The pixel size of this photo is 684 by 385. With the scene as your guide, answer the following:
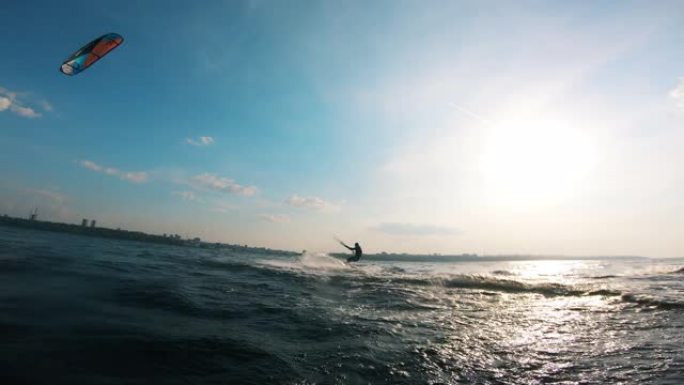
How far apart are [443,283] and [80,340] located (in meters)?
18.5

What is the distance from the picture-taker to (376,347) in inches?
328

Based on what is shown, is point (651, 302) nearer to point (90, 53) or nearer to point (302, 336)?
point (302, 336)

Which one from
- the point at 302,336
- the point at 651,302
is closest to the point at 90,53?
the point at 302,336

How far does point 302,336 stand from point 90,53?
1774cm

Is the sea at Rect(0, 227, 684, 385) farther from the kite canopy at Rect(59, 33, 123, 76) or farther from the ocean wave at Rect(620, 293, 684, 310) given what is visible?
the kite canopy at Rect(59, 33, 123, 76)

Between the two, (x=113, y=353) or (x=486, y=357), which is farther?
(x=486, y=357)

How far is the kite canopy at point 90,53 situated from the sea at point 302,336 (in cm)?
879

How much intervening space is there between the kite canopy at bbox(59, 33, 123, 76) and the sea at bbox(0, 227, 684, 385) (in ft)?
28.8

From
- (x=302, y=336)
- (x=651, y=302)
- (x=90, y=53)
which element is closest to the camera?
(x=302, y=336)

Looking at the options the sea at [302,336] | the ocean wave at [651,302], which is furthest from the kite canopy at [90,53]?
the ocean wave at [651,302]

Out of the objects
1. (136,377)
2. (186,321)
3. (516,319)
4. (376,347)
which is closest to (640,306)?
(516,319)

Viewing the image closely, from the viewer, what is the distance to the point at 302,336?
29.4ft

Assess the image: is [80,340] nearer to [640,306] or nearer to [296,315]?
[296,315]

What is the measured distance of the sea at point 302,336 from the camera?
636cm
